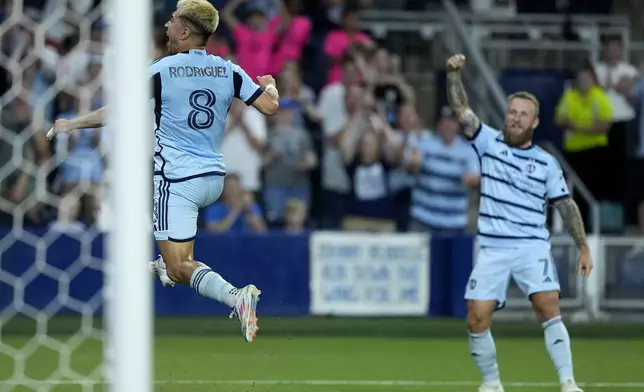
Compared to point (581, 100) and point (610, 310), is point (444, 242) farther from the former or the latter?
point (581, 100)

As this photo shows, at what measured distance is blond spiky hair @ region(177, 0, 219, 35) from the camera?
674 centimetres

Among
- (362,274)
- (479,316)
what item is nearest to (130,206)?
(479,316)

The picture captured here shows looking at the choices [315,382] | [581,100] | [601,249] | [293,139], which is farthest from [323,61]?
[315,382]

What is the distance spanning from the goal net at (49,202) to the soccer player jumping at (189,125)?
1.56 metres

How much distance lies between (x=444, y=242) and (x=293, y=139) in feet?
6.40

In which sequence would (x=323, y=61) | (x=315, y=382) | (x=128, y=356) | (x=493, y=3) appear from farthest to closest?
1. (x=493, y=3)
2. (x=323, y=61)
3. (x=315, y=382)
4. (x=128, y=356)

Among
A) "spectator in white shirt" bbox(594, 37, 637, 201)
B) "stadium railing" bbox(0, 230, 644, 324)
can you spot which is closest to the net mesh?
"stadium railing" bbox(0, 230, 644, 324)

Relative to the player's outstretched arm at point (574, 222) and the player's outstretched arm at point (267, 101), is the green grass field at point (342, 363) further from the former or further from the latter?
the player's outstretched arm at point (267, 101)

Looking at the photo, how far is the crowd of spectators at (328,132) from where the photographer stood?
38.5ft

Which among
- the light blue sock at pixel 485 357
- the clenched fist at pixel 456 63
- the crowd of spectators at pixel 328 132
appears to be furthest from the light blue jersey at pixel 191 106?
the crowd of spectators at pixel 328 132

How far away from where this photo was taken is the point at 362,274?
38.5ft

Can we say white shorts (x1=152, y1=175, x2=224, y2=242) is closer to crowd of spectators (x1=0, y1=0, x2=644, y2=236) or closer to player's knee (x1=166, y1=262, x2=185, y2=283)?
player's knee (x1=166, y1=262, x2=185, y2=283)

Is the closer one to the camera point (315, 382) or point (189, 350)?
point (315, 382)

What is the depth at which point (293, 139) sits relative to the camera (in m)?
12.7
